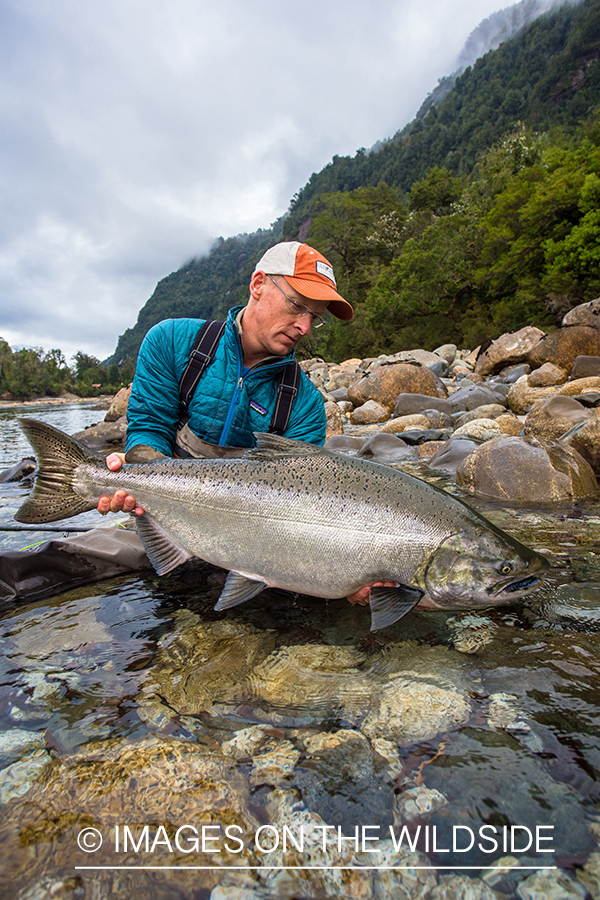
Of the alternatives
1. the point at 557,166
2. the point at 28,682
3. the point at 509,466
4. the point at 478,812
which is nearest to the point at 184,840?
the point at 478,812

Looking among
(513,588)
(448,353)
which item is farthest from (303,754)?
(448,353)

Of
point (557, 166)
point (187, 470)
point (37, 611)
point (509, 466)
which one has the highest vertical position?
point (557, 166)

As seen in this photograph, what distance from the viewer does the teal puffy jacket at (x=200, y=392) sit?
3.70 m

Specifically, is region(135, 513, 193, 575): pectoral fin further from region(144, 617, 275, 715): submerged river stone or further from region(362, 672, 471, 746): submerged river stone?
region(362, 672, 471, 746): submerged river stone

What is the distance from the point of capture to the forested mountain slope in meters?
31.0

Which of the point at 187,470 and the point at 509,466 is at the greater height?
the point at 187,470

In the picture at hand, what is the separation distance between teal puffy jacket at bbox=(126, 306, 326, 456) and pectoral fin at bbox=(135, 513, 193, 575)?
74 centimetres

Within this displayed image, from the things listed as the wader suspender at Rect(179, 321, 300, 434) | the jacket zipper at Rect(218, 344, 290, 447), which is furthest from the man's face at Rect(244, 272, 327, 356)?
the wader suspender at Rect(179, 321, 300, 434)

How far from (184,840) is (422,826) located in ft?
2.51

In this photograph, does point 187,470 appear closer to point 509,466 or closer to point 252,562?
point 252,562

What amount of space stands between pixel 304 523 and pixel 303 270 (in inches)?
71.9

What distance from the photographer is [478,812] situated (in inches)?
62.3

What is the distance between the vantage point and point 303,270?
3.37m

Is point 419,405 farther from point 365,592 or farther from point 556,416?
point 365,592
